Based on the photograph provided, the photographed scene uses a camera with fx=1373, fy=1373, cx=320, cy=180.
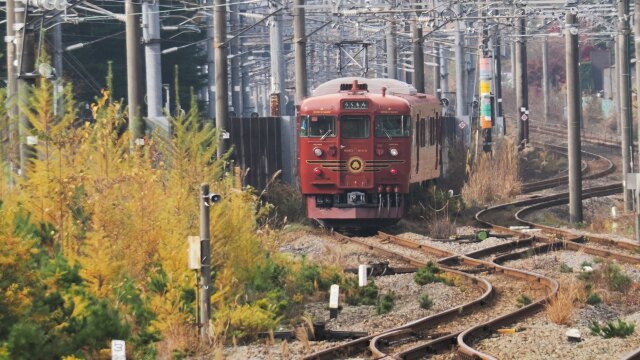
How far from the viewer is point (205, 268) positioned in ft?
47.3

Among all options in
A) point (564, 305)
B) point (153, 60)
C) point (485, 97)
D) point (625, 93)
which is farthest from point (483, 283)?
point (485, 97)

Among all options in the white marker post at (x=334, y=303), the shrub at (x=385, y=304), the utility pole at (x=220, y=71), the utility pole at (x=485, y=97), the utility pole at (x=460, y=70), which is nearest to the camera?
the white marker post at (x=334, y=303)

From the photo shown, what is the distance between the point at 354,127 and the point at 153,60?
5689mm

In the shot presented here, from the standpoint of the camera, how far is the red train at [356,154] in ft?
88.9

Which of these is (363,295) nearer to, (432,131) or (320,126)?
(320,126)

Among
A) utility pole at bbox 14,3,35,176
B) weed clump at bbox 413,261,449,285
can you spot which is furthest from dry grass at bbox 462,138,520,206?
utility pole at bbox 14,3,35,176

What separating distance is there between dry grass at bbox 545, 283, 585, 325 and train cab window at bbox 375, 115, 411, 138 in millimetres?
9714

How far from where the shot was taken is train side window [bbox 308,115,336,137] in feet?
89.1

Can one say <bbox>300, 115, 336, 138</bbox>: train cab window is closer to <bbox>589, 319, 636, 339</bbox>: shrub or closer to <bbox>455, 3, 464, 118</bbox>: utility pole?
A: <bbox>589, 319, 636, 339</bbox>: shrub

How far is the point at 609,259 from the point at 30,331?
520 inches

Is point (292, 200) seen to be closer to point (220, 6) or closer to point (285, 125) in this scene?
point (285, 125)

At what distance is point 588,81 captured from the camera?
97.8 metres

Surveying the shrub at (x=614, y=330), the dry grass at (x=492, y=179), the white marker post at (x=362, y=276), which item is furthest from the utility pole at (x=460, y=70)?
the shrub at (x=614, y=330)

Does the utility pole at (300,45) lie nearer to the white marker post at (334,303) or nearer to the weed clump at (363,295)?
the weed clump at (363,295)
